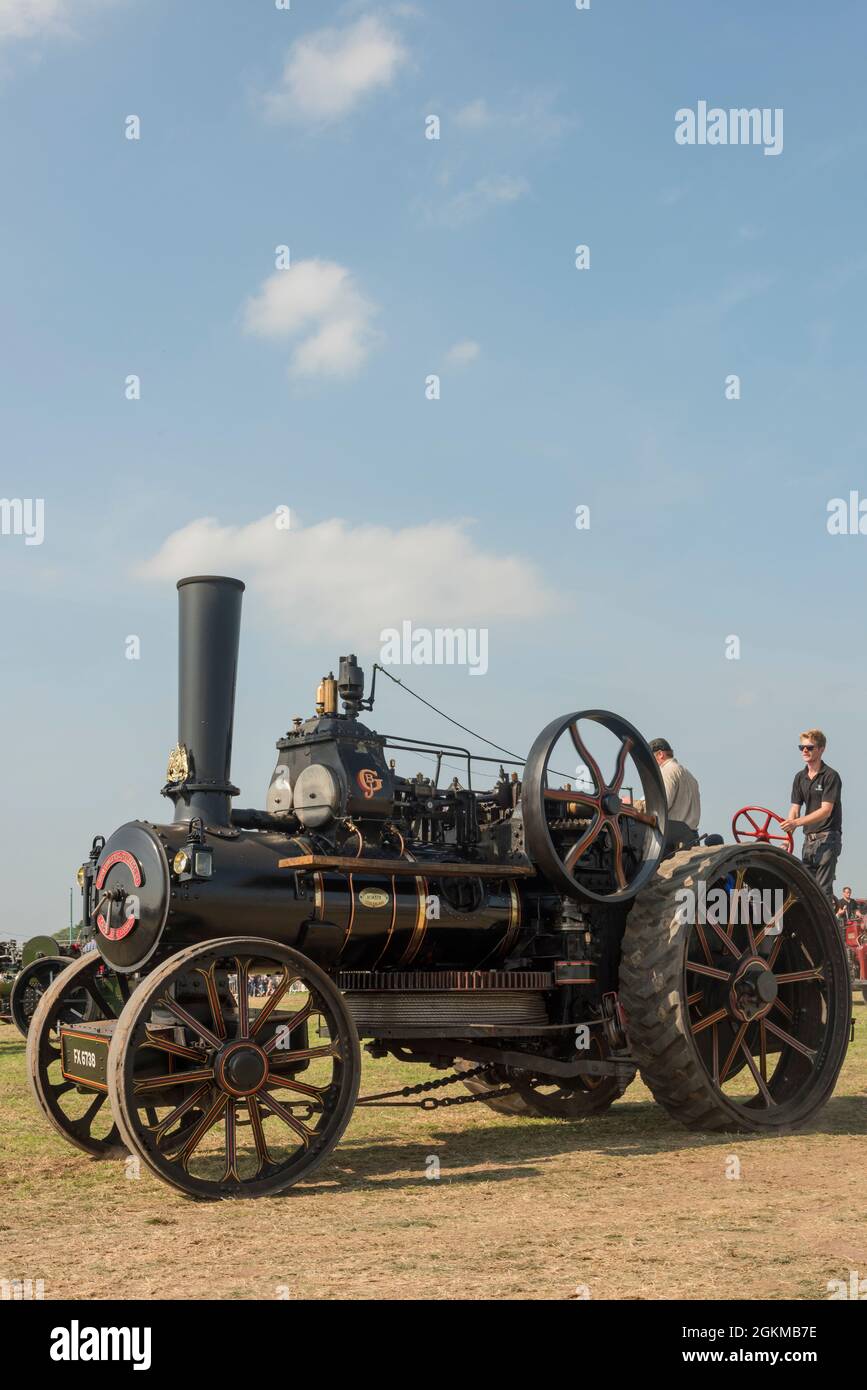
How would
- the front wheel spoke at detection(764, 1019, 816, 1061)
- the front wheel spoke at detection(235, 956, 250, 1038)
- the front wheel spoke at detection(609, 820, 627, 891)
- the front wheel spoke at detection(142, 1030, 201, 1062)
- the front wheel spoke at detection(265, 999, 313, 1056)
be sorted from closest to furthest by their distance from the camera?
the front wheel spoke at detection(142, 1030, 201, 1062)
the front wheel spoke at detection(235, 956, 250, 1038)
the front wheel spoke at detection(265, 999, 313, 1056)
the front wheel spoke at detection(609, 820, 627, 891)
the front wheel spoke at detection(764, 1019, 816, 1061)

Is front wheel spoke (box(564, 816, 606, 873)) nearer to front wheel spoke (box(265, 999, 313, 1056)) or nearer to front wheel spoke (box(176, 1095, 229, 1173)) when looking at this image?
front wheel spoke (box(265, 999, 313, 1056))

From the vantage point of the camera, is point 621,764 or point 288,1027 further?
point 621,764

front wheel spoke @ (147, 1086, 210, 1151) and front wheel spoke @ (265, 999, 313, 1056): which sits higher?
front wheel spoke @ (265, 999, 313, 1056)

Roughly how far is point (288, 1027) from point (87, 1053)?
3.66ft

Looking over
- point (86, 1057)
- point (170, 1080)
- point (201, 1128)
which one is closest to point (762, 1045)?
point (201, 1128)

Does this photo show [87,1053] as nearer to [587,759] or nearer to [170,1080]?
[170,1080]

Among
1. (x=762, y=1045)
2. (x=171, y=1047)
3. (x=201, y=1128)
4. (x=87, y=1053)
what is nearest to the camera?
(x=201, y=1128)

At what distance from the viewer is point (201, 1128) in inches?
255

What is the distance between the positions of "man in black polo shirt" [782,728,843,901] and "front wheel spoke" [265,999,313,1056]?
447cm

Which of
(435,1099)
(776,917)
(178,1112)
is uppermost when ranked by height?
(776,917)

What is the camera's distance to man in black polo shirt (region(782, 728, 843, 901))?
32.6 feet

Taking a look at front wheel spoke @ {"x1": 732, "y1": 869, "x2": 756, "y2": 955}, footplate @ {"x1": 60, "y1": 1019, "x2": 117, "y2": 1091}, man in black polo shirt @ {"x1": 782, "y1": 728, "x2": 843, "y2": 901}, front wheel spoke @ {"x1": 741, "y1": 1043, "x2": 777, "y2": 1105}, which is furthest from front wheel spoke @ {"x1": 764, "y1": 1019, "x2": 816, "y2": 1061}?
footplate @ {"x1": 60, "y1": 1019, "x2": 117, "y2": 1091}

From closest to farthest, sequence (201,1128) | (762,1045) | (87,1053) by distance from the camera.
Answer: (201,1128) < (87,1053) < (762,1045)

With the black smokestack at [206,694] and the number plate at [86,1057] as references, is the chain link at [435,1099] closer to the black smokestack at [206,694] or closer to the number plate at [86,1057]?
the number plate at [86,1057]
